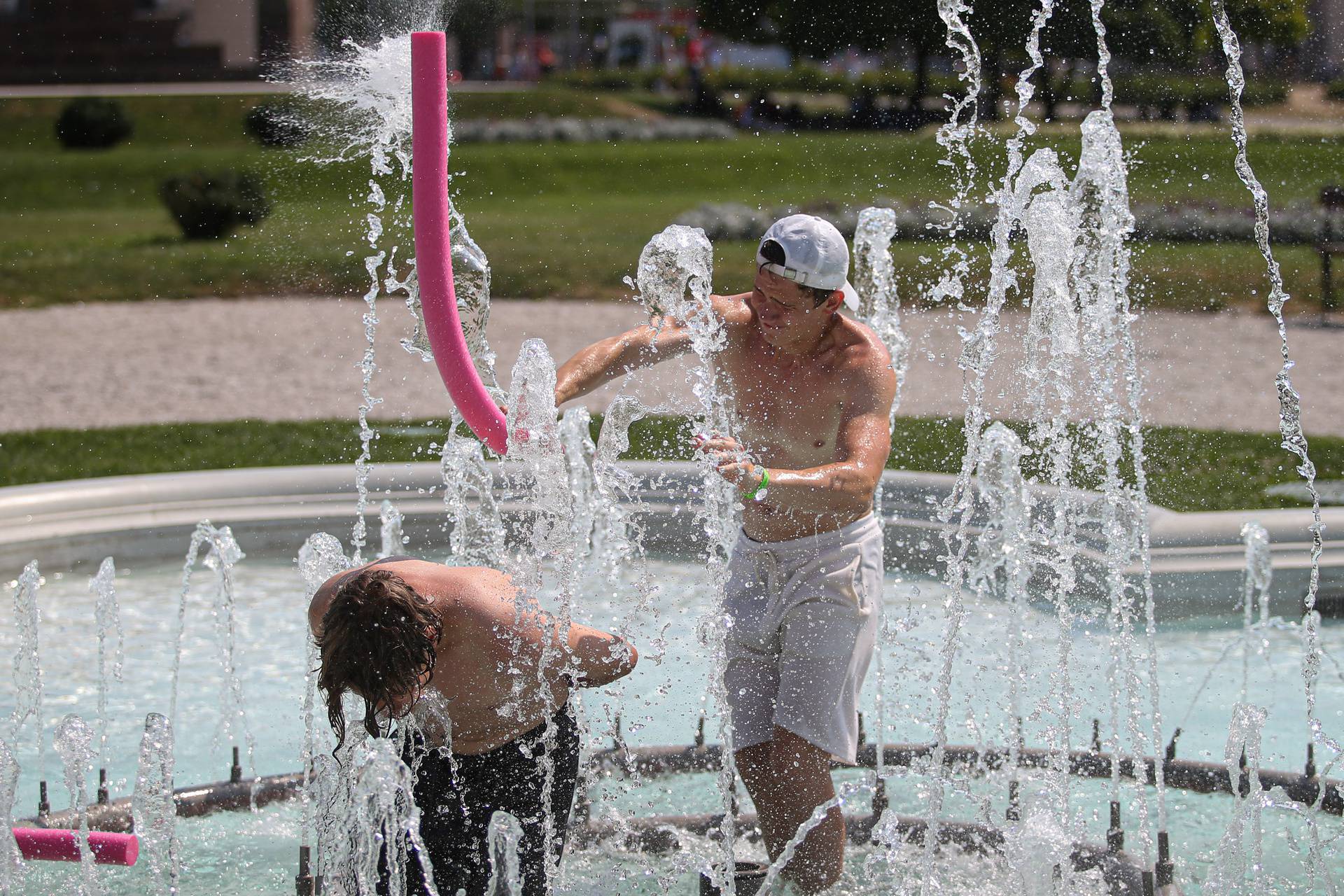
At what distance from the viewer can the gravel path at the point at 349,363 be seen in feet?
29.2

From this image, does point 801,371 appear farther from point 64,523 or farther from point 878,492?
point 64,523

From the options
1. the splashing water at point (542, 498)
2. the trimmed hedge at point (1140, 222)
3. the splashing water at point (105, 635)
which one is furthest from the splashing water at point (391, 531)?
Answer: the trimmed hedge at point (1140, 222)

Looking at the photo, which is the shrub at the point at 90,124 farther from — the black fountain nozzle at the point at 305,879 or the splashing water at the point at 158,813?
the black fountain nozzle at the point at 305,879

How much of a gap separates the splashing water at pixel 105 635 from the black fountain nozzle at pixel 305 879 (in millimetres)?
1312

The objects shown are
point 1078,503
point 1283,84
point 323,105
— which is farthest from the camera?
point 1283,84

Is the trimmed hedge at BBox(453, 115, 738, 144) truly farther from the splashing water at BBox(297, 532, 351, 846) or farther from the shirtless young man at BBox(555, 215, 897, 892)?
the shirtless young man at BBox(555, 215, 897, 892)

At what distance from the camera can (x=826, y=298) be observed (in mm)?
3467

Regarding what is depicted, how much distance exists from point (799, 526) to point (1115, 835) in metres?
1.13

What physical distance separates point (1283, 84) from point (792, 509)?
17496mm

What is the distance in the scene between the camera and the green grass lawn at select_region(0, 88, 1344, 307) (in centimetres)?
1382

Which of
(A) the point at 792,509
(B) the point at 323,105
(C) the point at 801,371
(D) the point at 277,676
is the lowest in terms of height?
(D) the point at 277,676

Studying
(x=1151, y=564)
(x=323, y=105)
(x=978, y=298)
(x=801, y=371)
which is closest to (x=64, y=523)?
(x=323, y=105)

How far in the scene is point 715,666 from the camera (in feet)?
12.2

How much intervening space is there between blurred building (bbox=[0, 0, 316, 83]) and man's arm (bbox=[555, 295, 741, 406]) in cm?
2631
